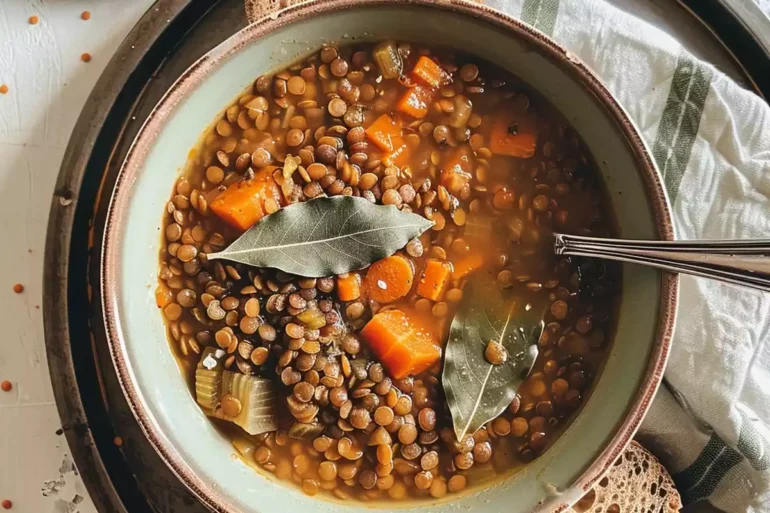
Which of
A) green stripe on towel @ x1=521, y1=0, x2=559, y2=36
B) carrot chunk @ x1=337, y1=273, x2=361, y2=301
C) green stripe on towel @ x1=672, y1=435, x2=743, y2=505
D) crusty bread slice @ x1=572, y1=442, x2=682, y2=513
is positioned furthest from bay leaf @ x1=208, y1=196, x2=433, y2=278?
green stripe on towel @ x1=672, y1=435, x2=743, y2=505

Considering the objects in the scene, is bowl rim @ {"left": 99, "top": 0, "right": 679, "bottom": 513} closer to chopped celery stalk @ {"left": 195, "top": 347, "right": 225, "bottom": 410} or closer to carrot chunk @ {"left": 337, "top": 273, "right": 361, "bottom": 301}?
chopped celery stalk @ {"left": 195, "top": 347, "right": 225, "bottom": 410}

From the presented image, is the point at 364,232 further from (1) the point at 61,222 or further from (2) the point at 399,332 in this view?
(1) the point at 61,222

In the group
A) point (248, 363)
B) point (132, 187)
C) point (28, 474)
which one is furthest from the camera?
point (28, 474)

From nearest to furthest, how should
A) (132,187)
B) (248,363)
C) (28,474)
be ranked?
(132,187) < (248,363) < (28,474)

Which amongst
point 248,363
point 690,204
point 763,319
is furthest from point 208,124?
point 763,319

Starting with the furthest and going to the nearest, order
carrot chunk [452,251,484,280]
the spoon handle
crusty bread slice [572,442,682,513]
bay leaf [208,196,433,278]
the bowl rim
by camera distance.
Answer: crusty bread slice [572,442,682,513]
carrot chunk [452,251,484,280]
bay leaf [208,196,433,278]
the bowl rim
the spoon handle

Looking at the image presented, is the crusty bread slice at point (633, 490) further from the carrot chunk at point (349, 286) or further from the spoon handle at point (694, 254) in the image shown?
the carrot chunk at point (349, 286)

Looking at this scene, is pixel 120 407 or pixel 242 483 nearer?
pixel 242 483
